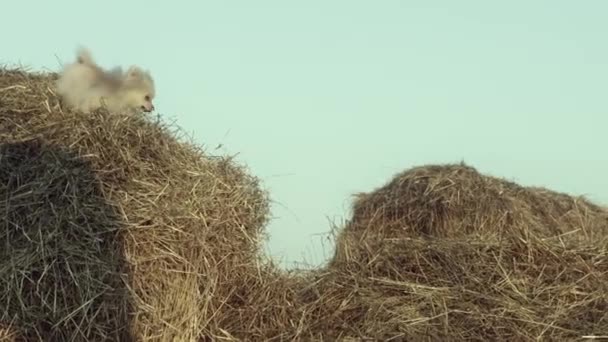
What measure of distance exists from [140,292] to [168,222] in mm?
478

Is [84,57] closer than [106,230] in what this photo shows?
No

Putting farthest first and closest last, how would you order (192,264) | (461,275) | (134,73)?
(134,73)
(461,275)
(192,264)

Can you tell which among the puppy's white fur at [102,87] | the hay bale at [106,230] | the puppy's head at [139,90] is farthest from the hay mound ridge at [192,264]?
the puppy's head at [139,90]

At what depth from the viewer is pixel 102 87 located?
262 inches

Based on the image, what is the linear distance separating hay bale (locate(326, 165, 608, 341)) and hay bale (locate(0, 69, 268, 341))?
0.86 metres

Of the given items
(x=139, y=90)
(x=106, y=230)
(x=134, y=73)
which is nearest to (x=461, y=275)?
(x=106, y=230)

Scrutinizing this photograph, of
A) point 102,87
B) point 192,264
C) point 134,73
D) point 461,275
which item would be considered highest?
point 134,73

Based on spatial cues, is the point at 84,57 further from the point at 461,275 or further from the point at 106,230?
the point at 461,275

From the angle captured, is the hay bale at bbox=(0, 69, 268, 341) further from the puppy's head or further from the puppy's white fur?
the puppy's head

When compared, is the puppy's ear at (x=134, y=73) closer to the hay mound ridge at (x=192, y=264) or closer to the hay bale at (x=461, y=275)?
the hay mound ridge at (x=192, y=264)

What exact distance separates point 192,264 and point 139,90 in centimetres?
199

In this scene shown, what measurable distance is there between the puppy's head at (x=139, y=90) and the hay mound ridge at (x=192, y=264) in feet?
1.95

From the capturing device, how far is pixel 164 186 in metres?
5.66

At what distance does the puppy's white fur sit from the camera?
6137 mm
